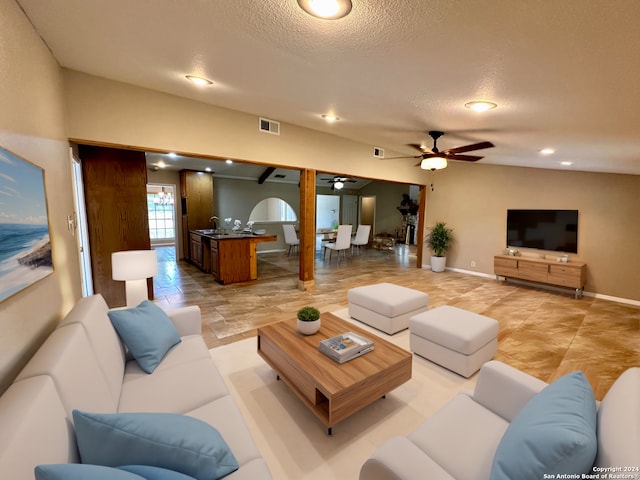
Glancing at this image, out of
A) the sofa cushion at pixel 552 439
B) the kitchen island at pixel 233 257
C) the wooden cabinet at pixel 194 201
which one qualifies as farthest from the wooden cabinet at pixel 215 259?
the sofa cushion at pixel 552 439

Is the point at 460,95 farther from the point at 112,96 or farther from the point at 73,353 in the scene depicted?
the point at 112,96

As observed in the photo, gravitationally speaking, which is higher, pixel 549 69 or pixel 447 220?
pixel 549 69

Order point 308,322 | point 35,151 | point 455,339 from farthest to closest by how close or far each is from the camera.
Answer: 1. point 455,339
2. point 308,322
3. point 35,151

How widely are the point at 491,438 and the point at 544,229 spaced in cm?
547

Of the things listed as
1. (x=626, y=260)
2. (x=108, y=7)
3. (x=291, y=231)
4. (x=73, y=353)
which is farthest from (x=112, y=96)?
(x=626, y=260)

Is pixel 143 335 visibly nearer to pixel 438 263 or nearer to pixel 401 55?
pixel 401 55

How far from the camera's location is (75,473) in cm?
71

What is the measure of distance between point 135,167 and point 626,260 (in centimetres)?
785

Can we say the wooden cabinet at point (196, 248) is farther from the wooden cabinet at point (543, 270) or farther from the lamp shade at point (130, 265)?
the wooden cabinet at point (543, 270)

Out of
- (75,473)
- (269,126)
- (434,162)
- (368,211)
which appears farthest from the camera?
(368,211)

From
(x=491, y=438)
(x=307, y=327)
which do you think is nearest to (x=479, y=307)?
(x=307, y=327)

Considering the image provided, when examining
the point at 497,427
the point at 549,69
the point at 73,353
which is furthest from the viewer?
the point at 549,69

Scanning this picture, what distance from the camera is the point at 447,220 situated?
6.90m

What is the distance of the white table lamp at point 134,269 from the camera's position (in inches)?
102
